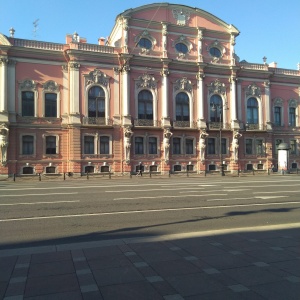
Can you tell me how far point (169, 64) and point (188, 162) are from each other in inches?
480

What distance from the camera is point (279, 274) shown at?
4.86 meters

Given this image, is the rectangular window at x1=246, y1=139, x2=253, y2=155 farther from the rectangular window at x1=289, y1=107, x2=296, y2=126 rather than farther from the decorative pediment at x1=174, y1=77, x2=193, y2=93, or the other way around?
the decorative pediment at x1=174, y1=77, x2=193, y2=93

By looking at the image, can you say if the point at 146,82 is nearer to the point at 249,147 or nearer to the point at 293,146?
the point at 249,147

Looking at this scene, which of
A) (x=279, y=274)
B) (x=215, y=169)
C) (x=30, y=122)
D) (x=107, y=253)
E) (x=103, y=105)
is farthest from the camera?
(x=215, y=169)

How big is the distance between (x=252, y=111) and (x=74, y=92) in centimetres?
2352

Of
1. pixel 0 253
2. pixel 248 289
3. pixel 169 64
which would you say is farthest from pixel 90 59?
pixel 248 289

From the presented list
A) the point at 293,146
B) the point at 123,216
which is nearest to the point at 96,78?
the point at 123,216

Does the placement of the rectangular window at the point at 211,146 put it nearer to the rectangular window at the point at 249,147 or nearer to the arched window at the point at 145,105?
the rectangular window at the point at 249,147

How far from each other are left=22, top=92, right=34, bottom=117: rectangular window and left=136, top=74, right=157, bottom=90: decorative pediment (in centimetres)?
1209

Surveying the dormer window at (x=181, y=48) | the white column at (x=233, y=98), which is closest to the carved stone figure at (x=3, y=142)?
the dormer window at (x=181, y=48)

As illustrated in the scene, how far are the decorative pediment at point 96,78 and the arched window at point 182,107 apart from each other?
362 inches

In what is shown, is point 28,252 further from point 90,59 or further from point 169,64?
point 169,64

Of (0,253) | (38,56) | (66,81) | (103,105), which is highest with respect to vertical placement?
(38,56)

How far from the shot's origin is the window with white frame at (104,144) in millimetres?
36594
